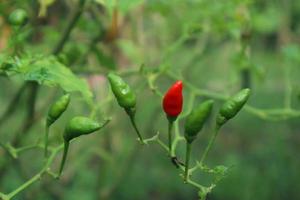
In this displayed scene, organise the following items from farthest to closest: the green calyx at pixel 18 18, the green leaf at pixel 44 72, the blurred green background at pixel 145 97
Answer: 1. the blurred green background at pixel 145 97
2. the green calyx at pixel 18 18
3. the green leaf at pixel 44 72

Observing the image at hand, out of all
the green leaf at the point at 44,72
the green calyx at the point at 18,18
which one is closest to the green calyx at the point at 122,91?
the green leaf at the point at 44,72

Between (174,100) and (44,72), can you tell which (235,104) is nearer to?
(174,100)

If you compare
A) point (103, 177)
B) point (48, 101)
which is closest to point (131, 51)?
point (48, 101)

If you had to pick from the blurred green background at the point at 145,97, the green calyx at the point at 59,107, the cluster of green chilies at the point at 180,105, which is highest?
the cluster of green chilies at the point at 180,105

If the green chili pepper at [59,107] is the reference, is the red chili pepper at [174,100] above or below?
above

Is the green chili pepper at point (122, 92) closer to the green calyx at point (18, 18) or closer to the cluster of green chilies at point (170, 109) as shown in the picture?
the cluster of green chilies at point (170, 109)

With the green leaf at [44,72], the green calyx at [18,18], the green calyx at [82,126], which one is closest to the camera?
the green calyx at [82,126]

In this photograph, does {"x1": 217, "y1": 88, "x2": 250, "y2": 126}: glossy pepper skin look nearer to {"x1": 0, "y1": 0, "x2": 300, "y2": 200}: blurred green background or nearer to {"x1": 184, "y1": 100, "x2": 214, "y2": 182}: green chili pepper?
{"x1": 184, "y1": 100, "x2": 214, "y2": 182}: green chili pepper
